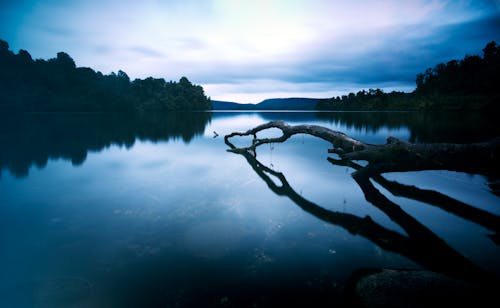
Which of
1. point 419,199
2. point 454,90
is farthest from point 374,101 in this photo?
point 419,199

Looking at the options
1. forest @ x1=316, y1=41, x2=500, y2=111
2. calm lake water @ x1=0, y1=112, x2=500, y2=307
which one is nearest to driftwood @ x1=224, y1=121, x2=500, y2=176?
calm lake water @ x1=0, y1=112, x2=500, y2=307

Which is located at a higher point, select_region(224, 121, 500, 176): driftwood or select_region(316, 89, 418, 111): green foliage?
select_region(316, 89, 418, 111): green foliage

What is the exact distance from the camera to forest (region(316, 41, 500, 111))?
283ft

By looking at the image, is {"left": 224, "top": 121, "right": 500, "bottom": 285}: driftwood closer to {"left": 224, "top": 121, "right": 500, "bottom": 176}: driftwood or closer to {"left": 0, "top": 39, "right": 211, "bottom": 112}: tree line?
{"left": 224, "top": 121, "right": 500, "bottom": 176}: driftwood

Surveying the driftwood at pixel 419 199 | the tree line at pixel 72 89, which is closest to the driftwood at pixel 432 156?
the driftwood at pixel 419 199

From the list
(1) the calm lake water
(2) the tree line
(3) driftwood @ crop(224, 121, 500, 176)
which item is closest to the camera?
(1) the calm lake water

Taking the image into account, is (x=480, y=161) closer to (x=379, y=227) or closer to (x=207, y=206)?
(x=379, y=227)

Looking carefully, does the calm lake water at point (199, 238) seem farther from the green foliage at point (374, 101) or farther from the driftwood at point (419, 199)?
the green foliage at point (374, 101)

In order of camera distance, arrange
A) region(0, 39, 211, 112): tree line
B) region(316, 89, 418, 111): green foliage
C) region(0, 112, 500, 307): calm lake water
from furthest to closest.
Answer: region(316, 89, 418, 111): green foliage, region(0, 39, 211, 112): tree line, region(0, 112, 500, 307): calm lake water

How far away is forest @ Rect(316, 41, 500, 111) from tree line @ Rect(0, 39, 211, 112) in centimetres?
12003

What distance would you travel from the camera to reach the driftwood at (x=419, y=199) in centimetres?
427

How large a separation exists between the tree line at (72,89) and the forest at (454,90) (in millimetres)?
120032

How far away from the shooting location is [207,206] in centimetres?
691

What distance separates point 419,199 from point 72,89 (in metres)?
128
